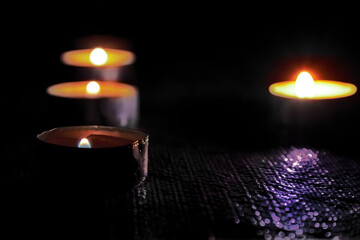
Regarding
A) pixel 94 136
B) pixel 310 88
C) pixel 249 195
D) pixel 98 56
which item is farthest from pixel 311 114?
pixel 98 56

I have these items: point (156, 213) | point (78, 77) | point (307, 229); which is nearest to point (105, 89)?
point (78, 77)

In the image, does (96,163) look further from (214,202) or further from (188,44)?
(188,44)

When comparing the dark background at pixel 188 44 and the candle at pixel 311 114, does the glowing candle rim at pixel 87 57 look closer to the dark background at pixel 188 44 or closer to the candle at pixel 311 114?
the dark background at pixel 188 44

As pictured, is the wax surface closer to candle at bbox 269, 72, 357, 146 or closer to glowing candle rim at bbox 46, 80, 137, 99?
glowing candle rim at bbox 46, 80, 137, 99

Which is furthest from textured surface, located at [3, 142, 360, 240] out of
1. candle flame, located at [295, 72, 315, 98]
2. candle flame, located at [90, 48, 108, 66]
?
candle flame, located at [90, 48, 108, 66]

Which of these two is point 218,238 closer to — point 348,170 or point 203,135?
point 348,170

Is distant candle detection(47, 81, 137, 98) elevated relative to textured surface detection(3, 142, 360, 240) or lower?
elevated

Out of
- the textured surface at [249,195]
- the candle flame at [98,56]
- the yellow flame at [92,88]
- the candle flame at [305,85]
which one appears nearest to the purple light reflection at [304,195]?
the textured surface at [249,195]
